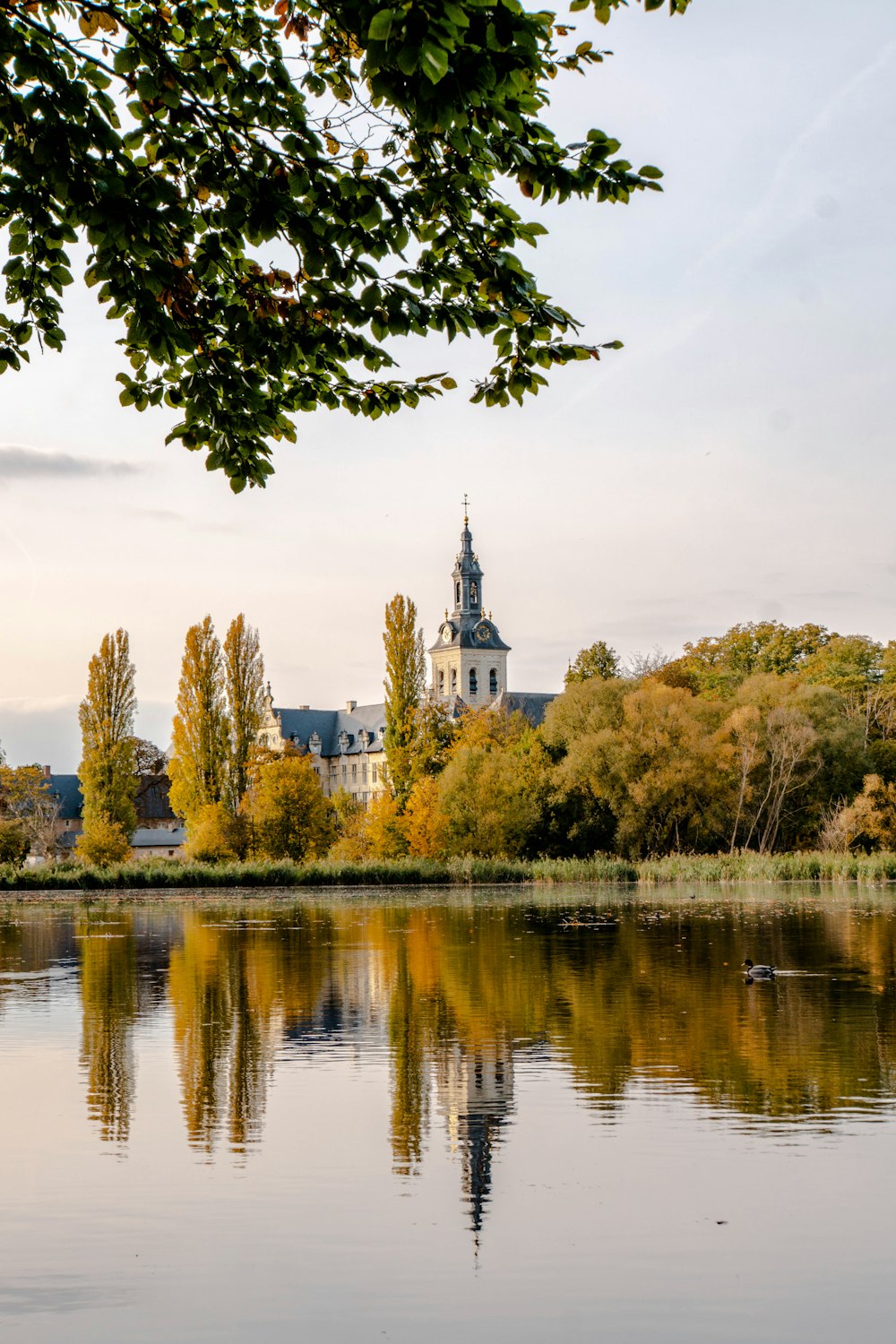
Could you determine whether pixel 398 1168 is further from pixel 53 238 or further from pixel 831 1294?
pixel 53 238

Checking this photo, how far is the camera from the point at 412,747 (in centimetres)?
6338

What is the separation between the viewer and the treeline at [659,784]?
2032 inches

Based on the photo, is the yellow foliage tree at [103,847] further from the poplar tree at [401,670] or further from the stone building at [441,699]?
the stone building at [441,699]

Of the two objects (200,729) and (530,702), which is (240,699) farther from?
(530,702)

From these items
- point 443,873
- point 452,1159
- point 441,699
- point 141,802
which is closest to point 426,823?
point 443,873

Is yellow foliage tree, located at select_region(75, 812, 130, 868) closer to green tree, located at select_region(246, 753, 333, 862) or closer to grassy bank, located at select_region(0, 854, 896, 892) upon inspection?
grassy bank, located at select_region(0, 854, 896, 892)

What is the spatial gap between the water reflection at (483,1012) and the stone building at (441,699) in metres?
90.6

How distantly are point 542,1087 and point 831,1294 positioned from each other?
4.16 meters

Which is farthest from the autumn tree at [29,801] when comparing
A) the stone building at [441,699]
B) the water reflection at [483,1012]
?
the water reflection at [483,1012]

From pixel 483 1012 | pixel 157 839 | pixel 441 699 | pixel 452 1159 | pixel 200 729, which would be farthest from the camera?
pixel 441 699

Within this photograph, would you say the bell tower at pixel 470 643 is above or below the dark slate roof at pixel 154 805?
above

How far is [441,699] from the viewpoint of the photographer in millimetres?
119188

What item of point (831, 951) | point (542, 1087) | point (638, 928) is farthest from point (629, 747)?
point (542, 1087)

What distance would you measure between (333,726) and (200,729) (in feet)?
223
